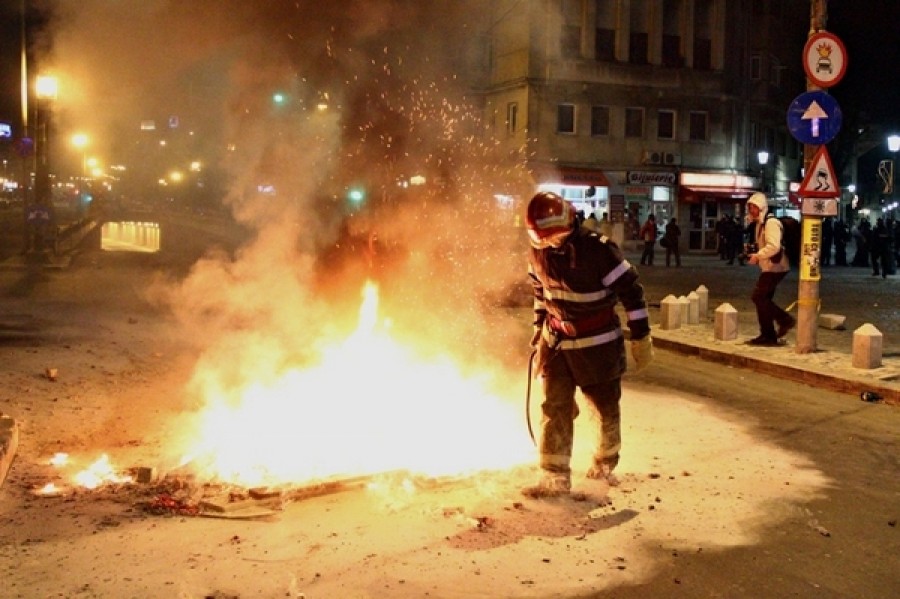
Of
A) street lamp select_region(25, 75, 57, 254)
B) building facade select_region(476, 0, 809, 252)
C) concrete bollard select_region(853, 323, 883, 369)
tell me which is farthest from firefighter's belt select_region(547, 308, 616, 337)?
building facade select_region(476, 0, 809, 252)

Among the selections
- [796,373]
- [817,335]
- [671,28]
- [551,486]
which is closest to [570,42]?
[671,28]

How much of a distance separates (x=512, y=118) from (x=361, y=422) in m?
30.6

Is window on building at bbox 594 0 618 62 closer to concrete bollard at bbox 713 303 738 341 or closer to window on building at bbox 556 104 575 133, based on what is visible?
window on building at bbox 556 104 575 133

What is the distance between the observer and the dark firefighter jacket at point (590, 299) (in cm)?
513

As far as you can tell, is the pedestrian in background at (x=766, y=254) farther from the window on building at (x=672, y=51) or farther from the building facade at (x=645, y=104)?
the window on building at (x=672, y=51)

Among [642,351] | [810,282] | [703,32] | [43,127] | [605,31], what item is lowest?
[642,351]

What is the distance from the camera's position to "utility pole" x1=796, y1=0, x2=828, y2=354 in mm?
9883

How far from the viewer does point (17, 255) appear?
24500 mm

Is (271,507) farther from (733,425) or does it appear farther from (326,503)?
(733,425)

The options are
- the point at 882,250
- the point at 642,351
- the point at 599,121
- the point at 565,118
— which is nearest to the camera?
the point at 642,351

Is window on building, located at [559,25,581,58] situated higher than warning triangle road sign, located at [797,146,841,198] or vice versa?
window on building, located at [559,25,581,58]

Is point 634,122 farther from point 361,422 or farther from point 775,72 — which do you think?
point 361,422

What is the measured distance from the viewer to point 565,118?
36.1 meters

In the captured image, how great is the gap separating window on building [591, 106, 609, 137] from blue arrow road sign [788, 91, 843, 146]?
89.5ft
